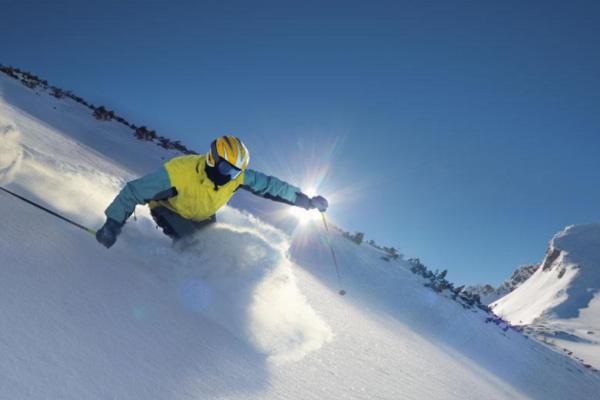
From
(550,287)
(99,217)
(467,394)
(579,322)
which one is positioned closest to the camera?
(467,394)

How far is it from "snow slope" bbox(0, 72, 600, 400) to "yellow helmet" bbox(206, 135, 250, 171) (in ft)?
2.95

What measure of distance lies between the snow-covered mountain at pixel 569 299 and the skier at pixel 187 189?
13.8 metres

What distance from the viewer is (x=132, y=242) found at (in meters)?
3.92

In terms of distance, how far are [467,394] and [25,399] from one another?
3.70m

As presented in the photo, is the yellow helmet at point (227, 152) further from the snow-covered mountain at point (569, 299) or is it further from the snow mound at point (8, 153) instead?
the snow-covered mountain at point (569, 299)

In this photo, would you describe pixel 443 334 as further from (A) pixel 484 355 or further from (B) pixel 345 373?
(B) pixel 345 373

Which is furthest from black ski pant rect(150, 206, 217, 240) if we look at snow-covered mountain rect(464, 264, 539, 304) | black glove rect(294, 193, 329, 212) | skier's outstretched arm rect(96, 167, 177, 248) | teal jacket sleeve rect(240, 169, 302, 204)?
snow-covered mountain rect(464, 264, 539, 304)

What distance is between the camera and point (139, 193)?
3963mm

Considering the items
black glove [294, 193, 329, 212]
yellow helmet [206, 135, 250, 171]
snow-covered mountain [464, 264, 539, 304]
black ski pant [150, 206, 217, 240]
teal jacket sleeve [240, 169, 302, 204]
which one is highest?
snow-covered mountain [464, 264, 539, 304]

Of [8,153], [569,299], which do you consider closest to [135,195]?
[8,153]

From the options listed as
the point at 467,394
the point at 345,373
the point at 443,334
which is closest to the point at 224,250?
the point at 345,373

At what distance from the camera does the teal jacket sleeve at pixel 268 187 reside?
5384mm

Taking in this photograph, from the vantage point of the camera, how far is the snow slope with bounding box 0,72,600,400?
1.53 meters

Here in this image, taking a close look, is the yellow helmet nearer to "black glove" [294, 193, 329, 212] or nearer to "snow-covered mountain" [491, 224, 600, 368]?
"black glove" [294, 193, 329, 212]
